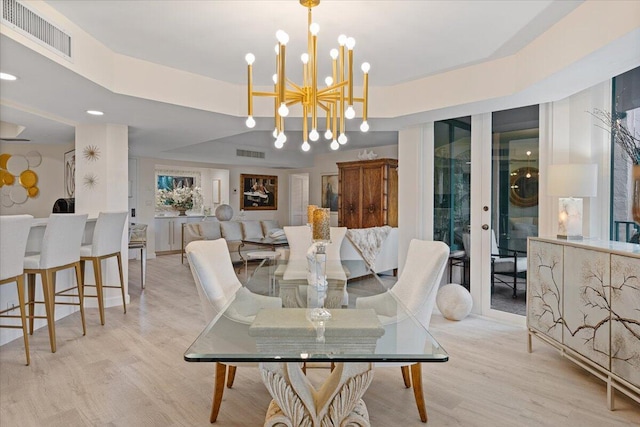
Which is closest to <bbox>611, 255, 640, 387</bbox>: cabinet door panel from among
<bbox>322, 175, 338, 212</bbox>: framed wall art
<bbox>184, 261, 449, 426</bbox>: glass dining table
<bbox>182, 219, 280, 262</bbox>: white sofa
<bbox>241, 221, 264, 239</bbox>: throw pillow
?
<bbox>184, 261, 449, 426</bbox>: glass dining table

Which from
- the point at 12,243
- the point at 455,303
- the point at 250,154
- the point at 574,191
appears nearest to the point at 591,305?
the point at 574,191

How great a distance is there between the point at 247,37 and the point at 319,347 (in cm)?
226

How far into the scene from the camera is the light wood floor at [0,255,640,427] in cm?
212

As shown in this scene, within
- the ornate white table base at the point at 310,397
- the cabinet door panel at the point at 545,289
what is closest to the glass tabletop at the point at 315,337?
the ornate white table base at the point at 310,397

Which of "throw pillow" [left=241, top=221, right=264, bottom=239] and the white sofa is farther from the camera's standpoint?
"throw pillow" [left=241, top=221, right=264, bottom=239]

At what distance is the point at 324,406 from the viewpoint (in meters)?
1.71

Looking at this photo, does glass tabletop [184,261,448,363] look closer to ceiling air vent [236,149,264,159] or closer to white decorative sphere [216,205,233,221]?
white decorative sphere [216,205,233,221]

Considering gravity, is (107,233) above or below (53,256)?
above

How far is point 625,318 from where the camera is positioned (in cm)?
218

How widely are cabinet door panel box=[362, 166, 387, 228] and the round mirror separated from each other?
324 centimetres

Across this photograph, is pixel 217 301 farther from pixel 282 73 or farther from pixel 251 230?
pixel 251 230

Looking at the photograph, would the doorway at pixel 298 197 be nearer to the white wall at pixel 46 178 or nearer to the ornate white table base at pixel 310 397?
the white wall at pixel 46 178

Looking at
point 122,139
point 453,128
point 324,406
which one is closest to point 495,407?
point 324,406

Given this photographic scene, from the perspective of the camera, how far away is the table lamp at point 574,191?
2832mm
